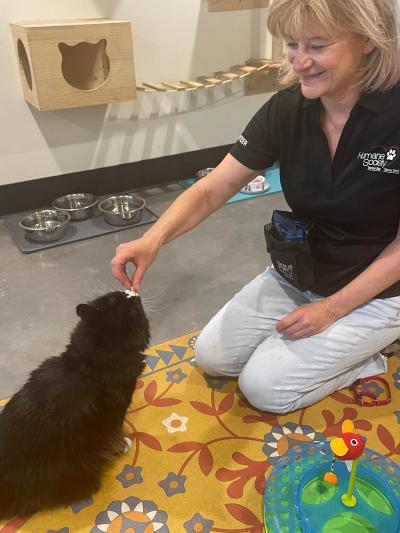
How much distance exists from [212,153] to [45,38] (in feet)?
3.97

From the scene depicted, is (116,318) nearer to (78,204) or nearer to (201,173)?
(78,204)

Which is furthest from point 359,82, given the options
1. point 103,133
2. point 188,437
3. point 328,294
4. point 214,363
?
point 103,133

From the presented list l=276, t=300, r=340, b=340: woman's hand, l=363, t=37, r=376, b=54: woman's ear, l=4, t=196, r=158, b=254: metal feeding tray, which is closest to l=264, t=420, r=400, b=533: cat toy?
l=276, t=300, r=340, b=340: woman's hand

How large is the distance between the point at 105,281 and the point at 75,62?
1154 millimetres

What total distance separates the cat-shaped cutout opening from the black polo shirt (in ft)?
4.13

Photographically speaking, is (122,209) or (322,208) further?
(122,209)

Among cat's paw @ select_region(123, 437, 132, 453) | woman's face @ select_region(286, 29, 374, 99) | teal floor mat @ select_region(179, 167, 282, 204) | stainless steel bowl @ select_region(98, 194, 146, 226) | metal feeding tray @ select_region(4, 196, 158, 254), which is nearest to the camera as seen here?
woman's face @ select_region(286, 29, 374, 99)

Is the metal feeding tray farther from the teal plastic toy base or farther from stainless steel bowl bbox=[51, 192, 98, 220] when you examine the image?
the teal plastic toy base

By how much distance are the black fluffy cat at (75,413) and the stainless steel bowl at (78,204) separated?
1424 millimetres

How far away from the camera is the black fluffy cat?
1.01 metres

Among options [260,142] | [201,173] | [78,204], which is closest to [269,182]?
[201,173]

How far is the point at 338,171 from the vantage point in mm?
1193

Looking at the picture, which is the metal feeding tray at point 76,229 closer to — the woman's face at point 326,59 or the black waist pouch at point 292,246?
the black waist pouch at point 292,246

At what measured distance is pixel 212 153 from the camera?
2994 mm
